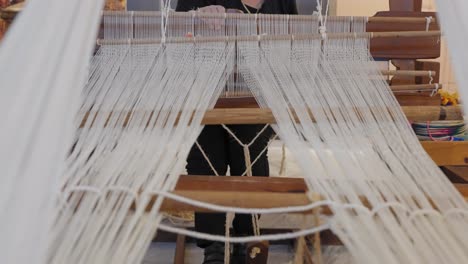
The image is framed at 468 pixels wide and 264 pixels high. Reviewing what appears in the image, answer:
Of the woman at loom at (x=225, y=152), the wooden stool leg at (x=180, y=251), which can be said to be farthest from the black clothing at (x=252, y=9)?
the wooden stool leg at (x=180, y=251)

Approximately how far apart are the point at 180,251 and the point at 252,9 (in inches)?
36.3

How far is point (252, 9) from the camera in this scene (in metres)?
1.60

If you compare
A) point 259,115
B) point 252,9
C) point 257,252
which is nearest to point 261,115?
point 259,115

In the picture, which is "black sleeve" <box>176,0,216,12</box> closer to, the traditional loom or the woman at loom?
the woman at loom

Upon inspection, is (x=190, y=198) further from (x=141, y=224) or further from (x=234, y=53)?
(x=234, y=53)

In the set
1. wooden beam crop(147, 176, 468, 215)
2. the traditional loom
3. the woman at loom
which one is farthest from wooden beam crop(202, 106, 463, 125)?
the woman at loom

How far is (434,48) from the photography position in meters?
1.52

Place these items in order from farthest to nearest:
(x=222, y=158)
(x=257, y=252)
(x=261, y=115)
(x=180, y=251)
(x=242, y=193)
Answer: (x=180, y=251)
(x=222, y=158)
(x=257, y=252)
(x=261, y=115)
(x=242, y=193)

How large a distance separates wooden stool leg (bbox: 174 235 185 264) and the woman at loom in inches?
7.5

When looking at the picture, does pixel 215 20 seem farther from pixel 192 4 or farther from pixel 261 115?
pixel 261 115

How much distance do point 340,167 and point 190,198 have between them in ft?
0.79

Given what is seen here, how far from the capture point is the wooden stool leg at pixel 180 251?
5.71 ft

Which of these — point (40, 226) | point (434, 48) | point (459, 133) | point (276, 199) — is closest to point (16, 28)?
point (40, 226)

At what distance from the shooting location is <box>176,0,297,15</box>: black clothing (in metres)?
1.60
